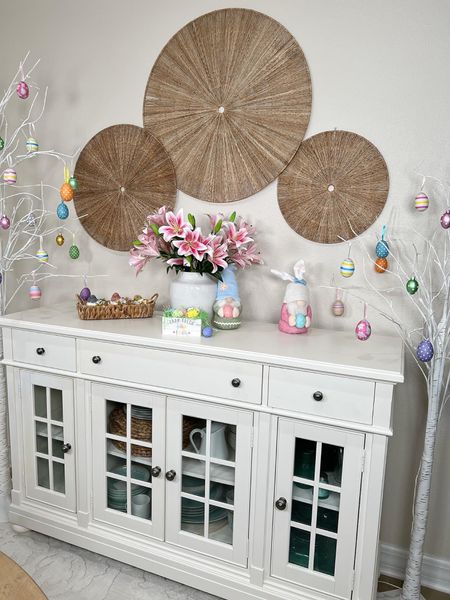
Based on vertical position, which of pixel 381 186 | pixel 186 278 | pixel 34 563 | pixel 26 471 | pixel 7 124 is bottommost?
pixel 34 563

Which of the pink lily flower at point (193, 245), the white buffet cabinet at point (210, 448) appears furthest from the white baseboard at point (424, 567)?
the pink lily flower at point (193, 245)

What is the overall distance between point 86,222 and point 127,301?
0.56 meters

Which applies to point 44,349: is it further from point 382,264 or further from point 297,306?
point 382,264

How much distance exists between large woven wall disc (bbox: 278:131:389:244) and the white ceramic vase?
0.43 metres

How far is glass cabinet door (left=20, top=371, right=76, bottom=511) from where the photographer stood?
194cm

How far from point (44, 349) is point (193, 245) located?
29.2 inches

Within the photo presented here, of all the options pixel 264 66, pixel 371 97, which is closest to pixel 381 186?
pixel 371 97

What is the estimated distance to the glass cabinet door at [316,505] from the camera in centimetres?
151

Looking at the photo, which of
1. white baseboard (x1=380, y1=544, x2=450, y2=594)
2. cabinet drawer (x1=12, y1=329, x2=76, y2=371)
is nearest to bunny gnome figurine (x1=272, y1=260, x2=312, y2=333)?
cabinet drawer (x1=12, y1=329, x2=76, y2=371)

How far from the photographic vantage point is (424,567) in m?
1.91

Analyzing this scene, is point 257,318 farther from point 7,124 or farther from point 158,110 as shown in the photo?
point 7,124

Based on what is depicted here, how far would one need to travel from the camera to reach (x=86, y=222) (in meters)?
2.35

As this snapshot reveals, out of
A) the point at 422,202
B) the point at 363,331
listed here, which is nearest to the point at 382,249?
the point at 422,202

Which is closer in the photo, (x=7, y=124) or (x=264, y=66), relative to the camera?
(x=264, y=66)
